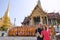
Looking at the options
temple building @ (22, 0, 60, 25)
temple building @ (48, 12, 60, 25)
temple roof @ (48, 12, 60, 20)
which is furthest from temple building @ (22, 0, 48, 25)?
temple roof @ (48, 12, 60, 20)

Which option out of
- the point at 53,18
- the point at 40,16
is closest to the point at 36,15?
the point at 40,16

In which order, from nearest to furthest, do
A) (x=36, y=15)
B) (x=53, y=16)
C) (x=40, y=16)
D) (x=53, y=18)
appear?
(x=40, y=16) < (x=53, y=18) < (x=36, y=15) < (x=53, y=16)

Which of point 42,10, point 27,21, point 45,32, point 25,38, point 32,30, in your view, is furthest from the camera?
point 27,21

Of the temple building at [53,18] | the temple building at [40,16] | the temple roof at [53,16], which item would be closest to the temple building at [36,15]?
the temple building at [40,16]

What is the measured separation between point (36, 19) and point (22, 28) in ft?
22.0

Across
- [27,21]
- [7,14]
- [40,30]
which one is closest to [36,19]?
[27,21]

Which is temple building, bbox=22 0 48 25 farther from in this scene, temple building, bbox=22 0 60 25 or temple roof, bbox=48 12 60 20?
temple roof, bbox=48 12 60 20

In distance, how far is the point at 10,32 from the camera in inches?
598

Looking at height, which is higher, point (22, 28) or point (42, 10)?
point (42, 10)

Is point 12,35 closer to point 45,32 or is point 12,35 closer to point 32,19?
point 32,19

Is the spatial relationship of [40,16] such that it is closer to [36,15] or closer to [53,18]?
[36,15]

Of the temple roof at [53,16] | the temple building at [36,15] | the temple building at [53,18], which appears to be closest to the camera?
the temple building at [53,18]

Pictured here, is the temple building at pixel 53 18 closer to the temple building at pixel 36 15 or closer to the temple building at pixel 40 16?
the temple building at pixel 40 16

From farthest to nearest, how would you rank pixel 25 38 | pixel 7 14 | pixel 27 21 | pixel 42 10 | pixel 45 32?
1. pixel 7 14
2. pixel 27 21
3. pixel 42 10
4. pixel 25 38
5. pixel 45 32
